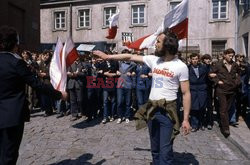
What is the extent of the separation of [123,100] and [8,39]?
5446mm

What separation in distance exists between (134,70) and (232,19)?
19.0 meters

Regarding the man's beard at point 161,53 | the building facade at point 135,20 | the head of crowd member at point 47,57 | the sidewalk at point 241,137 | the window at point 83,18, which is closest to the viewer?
the man's beard at point 161,53

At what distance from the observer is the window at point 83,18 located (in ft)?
98.4

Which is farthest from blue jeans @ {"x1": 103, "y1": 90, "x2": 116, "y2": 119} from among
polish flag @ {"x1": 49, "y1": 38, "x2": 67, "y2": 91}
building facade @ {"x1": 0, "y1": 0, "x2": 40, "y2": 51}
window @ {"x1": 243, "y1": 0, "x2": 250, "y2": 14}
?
window @ {"x1": 243, "y1": 0, "x2": 250, "y2": 14}

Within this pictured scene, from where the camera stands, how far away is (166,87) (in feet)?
12.9

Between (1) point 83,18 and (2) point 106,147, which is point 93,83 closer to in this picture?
(2) point 106,147

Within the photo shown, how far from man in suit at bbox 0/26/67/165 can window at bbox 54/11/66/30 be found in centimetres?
2854

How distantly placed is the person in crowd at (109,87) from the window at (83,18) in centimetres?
2195

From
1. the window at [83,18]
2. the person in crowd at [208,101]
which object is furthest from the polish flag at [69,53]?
the window at [83,18]

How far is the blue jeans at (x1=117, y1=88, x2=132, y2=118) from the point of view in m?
8.59

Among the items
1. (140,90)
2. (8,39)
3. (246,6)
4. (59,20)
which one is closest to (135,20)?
(59,20)

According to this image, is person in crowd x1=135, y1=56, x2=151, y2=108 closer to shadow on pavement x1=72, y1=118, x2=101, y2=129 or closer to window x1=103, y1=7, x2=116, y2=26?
shadow on pavement x1=72, y1=118, x2=101, y2=129

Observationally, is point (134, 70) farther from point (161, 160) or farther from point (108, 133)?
point (161, 160)

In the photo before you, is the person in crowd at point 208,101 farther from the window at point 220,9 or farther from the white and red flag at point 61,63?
the window at point 220,9
